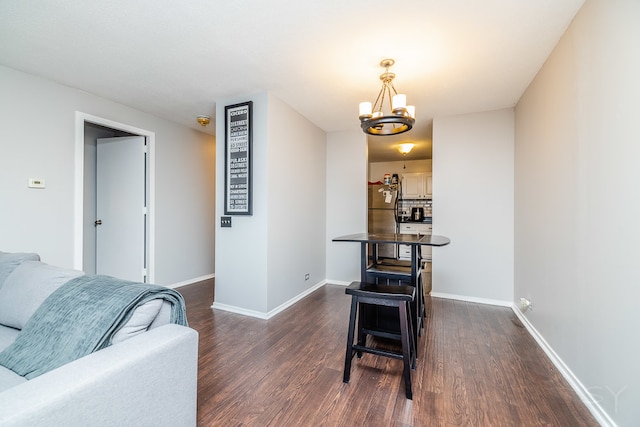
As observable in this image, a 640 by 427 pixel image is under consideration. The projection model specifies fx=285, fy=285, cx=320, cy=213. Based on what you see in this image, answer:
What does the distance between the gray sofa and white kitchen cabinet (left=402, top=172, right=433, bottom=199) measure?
6.24m

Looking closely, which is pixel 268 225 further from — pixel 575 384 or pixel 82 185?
pixel 575 384

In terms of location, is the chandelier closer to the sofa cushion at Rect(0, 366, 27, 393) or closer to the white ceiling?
the white ceiling

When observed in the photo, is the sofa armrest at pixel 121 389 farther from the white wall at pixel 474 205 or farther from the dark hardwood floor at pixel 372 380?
the white wall at pixel 474 205

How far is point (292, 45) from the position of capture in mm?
2225

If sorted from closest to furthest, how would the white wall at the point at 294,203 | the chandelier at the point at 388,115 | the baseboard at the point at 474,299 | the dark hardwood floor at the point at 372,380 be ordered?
the dark hardwood floor at the point at 372,380
the chandelier at the point at 388,115
the white wall at the point at 294,203
the baseboard at the point at 474,299

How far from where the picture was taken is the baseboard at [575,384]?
1507 mm

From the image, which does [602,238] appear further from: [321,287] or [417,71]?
[321,287]

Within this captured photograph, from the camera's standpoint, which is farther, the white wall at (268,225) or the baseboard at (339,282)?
the baseboard at (339,282)

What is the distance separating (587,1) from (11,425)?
10.4 feet

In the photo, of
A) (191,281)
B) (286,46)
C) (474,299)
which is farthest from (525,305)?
(191,281)

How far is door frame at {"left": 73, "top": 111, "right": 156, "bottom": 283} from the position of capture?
3014 millimetres

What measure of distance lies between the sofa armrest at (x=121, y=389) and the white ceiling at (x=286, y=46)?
1962 mm

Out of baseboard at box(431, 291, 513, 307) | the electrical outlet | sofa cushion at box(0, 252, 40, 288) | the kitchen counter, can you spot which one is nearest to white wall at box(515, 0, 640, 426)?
the electrical outlet

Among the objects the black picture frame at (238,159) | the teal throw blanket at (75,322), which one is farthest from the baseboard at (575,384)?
the black picture frame at (238,159)
